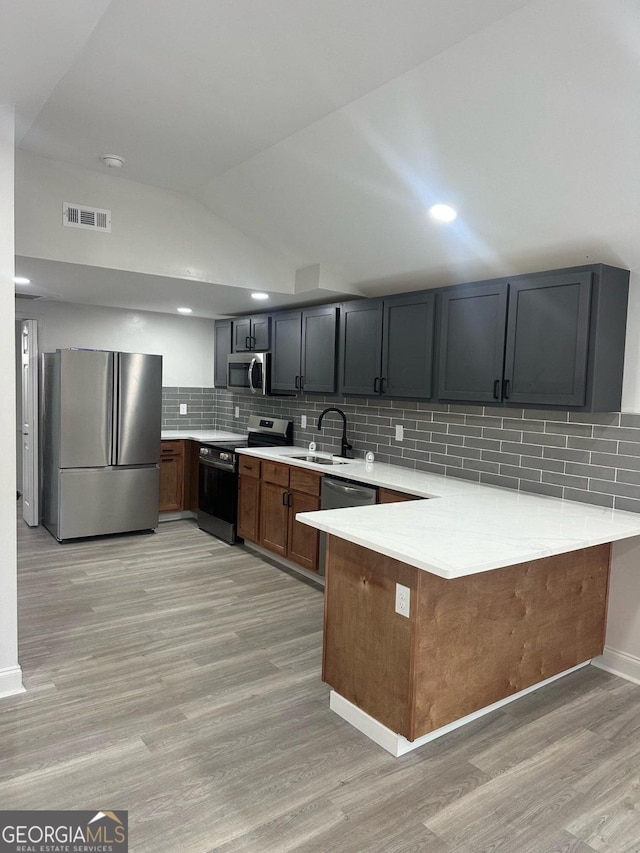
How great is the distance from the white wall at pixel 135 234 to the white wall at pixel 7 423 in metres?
1.09

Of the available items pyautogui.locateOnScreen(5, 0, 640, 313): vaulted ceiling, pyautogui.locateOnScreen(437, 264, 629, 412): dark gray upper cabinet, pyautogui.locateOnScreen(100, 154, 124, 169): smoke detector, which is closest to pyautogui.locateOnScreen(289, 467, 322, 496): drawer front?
pyautogui.locateOnScreen(437, 264, 629, 412): dark gray upper cabinet

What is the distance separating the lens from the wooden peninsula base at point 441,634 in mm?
2199

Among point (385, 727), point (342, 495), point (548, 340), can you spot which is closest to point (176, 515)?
point (342, 495)

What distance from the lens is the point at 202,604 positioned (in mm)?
3727

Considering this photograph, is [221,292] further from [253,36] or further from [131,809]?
[131,809]

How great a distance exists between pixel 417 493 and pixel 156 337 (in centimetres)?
415

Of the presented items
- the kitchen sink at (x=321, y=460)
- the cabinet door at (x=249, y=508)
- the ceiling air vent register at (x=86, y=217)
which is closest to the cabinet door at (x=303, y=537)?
the kitchen sink at (x=321, y=460)

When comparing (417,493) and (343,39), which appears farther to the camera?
(417,493)

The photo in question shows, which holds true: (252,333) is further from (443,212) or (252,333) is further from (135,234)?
(443,212)

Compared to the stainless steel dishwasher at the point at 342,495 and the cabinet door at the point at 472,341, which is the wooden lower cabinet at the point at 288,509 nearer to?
the stainless steel dishwasher at the point at 342,495

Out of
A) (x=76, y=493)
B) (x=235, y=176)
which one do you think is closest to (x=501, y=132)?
(x=235, y=176)

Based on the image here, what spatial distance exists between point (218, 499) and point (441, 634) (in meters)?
3.34

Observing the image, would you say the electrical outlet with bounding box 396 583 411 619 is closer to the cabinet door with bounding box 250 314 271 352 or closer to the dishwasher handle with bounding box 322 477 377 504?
the dishwasher handle with bounding box 322 477 377 504

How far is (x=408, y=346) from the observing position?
3.80 metres
